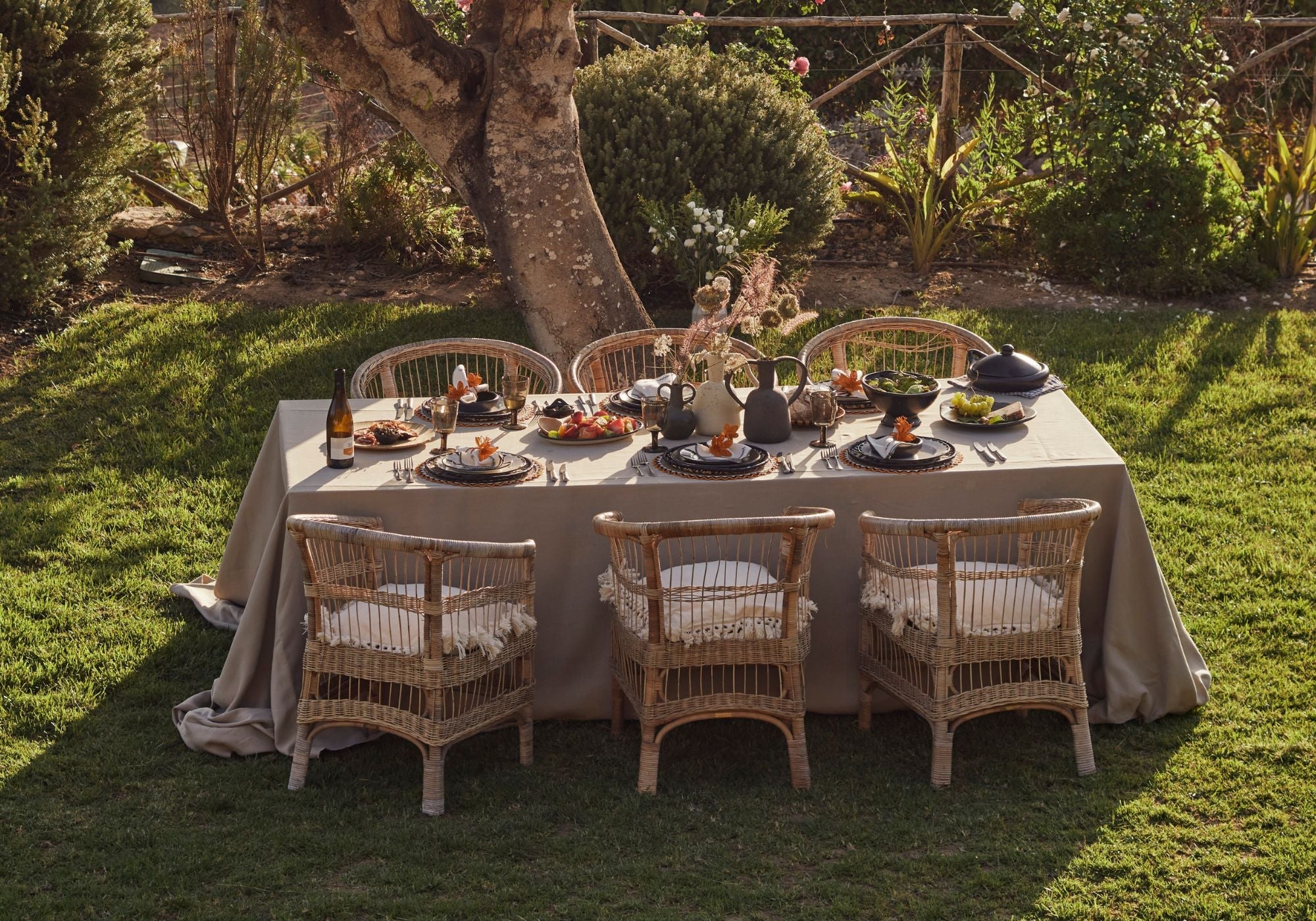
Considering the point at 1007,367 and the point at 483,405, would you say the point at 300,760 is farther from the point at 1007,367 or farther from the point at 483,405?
the point at 1007,367

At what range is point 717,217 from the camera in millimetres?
7430

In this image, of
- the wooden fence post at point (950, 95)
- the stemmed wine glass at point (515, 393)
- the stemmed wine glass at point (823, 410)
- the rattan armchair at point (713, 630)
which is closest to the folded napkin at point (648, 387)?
the stemmed wine glass at point (515, 393)

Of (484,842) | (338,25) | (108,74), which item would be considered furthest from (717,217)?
(484,842)

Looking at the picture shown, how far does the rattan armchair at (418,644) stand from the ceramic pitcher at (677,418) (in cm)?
77

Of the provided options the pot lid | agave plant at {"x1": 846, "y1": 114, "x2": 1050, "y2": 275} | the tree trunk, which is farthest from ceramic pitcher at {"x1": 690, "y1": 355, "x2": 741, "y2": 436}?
agave plant at {"x1": 846, "y1": 114, "x2": 1050, "y2": 275}

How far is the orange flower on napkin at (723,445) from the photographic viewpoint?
4.22 m

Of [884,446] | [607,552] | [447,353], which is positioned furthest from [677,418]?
[447,353]

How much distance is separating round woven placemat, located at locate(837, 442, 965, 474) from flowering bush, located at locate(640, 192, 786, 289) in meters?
A: 3.25

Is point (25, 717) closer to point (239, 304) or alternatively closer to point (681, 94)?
point (239, 304)

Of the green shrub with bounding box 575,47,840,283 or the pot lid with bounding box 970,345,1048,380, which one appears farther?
the green shrub with bounding box 575,47,840,283

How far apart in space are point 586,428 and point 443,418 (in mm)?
459

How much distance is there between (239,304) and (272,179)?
75.0 inches

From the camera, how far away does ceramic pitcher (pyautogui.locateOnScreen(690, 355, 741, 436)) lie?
454 centimetres

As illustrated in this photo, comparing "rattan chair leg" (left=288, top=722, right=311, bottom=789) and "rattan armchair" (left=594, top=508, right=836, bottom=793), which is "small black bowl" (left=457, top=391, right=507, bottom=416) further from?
"rattan chair leg" (left=288, top=722, right=311, bottom=789)
